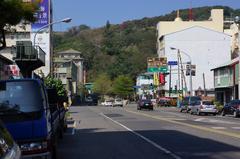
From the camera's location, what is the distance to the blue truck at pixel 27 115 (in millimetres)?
10531

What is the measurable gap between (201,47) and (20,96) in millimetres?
117172

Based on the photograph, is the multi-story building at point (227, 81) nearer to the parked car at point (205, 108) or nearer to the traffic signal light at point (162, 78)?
the parked car at point (205, 108)

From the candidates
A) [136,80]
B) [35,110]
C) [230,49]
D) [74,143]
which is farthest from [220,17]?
[35,110]

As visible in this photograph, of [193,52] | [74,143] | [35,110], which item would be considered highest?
[193,52]

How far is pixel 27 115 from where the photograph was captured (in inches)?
439

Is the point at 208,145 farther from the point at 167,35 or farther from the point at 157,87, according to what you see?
the point at 157,87

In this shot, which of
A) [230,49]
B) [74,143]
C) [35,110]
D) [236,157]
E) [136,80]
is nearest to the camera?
[35,110]

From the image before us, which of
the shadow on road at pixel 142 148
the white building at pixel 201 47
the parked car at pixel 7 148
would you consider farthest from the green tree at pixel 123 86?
the parked car at pixel 7 148

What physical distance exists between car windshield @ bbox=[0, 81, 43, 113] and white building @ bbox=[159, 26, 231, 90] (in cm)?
11306

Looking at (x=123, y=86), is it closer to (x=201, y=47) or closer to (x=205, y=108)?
(x=201, y=47)

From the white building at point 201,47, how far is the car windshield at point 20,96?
113055mm

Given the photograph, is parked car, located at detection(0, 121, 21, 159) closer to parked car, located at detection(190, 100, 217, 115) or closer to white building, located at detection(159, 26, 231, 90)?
parked car, located at detection(190, 100, 217, 115)

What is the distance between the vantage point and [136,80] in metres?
186

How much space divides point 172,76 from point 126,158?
11571 cm
